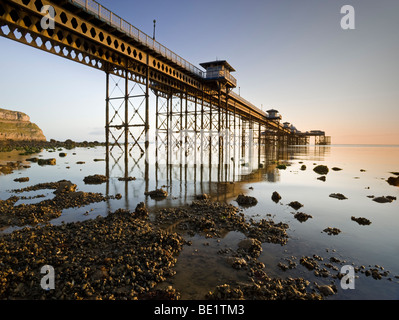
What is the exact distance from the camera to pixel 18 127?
438 feet

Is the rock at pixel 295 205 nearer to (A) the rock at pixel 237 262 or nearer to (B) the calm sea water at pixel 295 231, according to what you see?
(B) the calm sea water at pixel 295 231

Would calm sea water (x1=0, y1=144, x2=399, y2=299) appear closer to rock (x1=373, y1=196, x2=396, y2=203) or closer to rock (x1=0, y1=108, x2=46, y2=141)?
rock (x1=373, y1=196, x2=396, y2=203)

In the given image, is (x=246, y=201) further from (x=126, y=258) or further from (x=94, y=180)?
(x=94, y=180)

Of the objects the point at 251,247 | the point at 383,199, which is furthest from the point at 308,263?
the point at 383,199

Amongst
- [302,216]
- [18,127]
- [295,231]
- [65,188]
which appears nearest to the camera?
[295,231]

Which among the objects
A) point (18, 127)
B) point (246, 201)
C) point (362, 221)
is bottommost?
point (362, 221)

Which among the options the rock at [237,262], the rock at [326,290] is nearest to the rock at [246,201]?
the rock at [237,262]

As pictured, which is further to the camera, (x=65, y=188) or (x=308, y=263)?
(x=65, y=188)

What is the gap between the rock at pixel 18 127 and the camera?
4690 inches

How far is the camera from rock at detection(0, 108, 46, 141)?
4690 inches

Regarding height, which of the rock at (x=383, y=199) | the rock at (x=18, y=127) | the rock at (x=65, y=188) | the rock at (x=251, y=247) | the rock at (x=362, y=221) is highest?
the rock at (x=18, y=127)

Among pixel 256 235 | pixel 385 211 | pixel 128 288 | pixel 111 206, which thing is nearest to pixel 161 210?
pixel 111 206

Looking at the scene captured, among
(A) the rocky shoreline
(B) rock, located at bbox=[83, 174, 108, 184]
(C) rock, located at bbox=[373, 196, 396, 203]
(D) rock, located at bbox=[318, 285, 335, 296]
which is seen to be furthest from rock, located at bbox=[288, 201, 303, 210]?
(B) rock, located at bbox=[83, 174, 108, 184]

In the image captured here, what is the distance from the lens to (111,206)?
35.2ft
